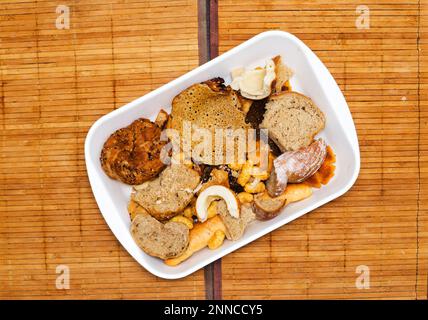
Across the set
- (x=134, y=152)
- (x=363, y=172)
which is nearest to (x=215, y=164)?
(x=134, y=152)

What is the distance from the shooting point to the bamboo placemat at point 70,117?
1651 millimetres

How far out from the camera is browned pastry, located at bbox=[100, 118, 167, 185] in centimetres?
153

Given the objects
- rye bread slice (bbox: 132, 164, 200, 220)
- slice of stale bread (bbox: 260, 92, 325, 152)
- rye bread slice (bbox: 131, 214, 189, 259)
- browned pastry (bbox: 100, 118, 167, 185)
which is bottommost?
rye bread slice (bbox: 131, 214, 189, 259)

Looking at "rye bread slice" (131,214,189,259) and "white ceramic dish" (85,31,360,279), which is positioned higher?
"white ceramic dish" (85,31,360,279)

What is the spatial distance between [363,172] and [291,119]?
0.36m

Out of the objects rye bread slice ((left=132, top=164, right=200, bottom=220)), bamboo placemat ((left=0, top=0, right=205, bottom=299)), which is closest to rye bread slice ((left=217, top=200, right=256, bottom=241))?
rye bread slice ((left=132, top=164, right=200, bottom=220))

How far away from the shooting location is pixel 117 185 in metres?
1.61

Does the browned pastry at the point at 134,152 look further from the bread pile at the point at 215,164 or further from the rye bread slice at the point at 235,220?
the rye bread slice at the point at 235,220

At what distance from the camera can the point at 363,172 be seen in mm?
1677

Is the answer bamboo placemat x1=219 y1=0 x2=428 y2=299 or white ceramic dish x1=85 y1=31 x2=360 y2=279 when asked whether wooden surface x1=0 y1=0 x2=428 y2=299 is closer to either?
bamboo placemat x1=219 y1=0 x2=428 y2=299

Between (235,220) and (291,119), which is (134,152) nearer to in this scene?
(235,220)

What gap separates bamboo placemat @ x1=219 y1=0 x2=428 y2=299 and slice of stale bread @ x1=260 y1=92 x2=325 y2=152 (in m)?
0.18

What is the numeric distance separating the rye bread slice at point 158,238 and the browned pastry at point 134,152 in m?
0.17

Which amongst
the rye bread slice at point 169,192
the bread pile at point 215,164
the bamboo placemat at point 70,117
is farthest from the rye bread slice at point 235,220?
the bamboo placemat at point 70,117
